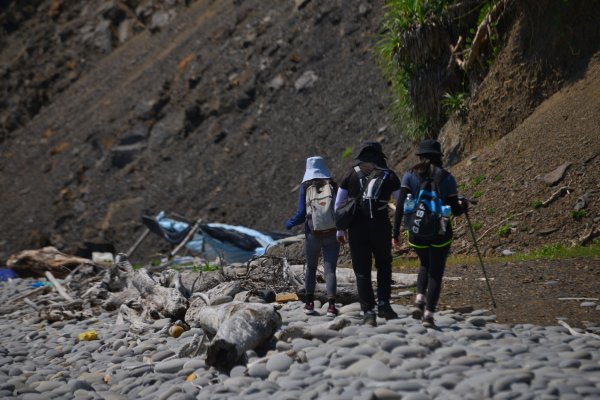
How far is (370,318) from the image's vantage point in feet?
23.5

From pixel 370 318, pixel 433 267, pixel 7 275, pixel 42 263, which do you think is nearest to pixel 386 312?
pixel 370 318

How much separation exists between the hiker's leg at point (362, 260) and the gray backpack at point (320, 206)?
54 centimetres

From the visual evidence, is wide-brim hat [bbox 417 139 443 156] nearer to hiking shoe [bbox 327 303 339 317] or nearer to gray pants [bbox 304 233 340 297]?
gray pants [bbox 304 233 340 297]

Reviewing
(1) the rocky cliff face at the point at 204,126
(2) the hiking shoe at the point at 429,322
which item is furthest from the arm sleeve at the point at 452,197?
(1) the rocky cliff face at the point at 204,126

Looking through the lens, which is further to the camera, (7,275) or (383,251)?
(7,275)

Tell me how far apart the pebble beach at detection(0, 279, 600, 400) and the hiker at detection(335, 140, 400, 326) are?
8.7 inches

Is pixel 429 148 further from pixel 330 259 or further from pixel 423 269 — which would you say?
pixel 330 259

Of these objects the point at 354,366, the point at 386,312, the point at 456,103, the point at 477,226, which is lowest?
the point at 354,366

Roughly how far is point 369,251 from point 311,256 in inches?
36.5

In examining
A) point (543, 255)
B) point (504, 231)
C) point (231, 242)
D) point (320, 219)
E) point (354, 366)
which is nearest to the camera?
point (354, 366)

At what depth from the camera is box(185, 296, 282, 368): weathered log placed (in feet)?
22.7

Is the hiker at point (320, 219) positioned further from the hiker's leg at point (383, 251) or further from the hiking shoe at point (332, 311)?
the hiker's leg at point (383, 251)

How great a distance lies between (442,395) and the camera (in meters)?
5.42

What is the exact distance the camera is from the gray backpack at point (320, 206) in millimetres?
7762
